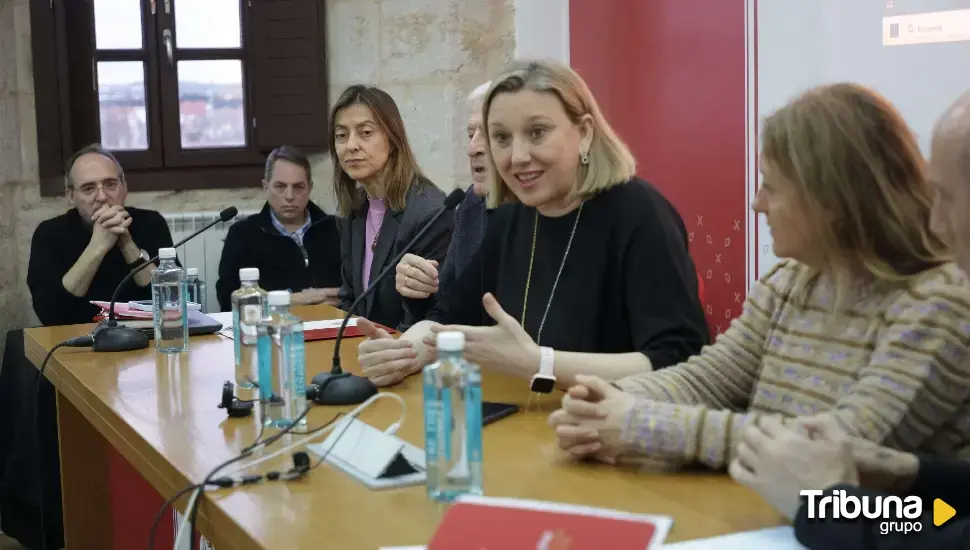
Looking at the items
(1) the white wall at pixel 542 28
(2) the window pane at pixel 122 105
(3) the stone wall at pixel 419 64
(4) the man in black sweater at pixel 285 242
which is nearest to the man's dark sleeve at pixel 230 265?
(4) the man in black sweater at pixel 285 242

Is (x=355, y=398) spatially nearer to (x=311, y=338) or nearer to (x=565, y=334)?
(x=565, y=334)

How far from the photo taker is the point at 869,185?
1.37 metres

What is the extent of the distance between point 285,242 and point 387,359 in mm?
2562

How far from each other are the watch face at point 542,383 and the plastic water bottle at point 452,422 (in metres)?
0.50

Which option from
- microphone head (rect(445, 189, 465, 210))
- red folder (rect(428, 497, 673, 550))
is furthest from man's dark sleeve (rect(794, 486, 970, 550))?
microphone head (rect(445, 189, 465, 210))

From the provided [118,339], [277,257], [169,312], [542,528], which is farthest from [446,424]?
[277,257]

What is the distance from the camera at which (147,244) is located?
13.6 feet

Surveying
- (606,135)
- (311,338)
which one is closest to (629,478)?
(606,135)

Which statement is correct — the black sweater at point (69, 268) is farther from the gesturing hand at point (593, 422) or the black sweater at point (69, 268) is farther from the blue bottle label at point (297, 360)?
the gesturing hand at point (593, 422)

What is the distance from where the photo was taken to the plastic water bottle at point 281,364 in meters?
1.67

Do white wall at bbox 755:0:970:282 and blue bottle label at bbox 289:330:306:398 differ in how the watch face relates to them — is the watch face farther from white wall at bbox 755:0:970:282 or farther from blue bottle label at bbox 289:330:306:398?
white wall at bbox 755:0:970:282

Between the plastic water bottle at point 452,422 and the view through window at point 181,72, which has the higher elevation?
the view through window at point 181,72

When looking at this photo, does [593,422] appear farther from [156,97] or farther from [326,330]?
[156,97]

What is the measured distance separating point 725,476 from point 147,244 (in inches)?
127
